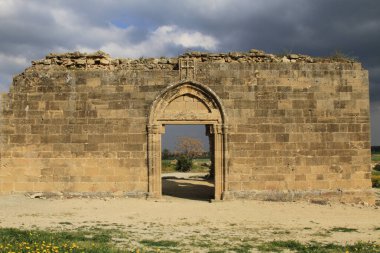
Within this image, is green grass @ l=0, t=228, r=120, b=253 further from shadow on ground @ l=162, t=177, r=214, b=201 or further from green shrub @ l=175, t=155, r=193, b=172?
green shrub @ l=175, t=155, r=193, b=172

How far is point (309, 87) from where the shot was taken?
12.3m

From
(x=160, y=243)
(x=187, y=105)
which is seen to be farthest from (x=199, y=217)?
(x=187, y=105)

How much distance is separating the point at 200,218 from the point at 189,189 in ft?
19.5

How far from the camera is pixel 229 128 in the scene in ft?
39.8

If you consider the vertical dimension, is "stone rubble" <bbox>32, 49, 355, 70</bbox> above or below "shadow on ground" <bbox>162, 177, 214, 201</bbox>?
above

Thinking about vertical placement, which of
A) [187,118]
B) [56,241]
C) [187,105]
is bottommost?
[56,241]

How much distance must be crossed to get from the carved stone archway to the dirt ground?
0.75 meters

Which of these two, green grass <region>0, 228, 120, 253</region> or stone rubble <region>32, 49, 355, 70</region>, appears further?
stone rubble <region>32, 49, 355, 70</region>

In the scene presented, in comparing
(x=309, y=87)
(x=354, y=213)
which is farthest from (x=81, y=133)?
(x=354, y=213)

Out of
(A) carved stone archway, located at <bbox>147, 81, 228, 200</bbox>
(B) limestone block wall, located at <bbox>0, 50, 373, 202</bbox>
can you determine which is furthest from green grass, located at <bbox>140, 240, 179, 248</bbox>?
(B) limestone block wall, located at <bbox>0, 50, 373, 202</bbox>

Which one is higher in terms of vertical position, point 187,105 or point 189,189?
point 187,105

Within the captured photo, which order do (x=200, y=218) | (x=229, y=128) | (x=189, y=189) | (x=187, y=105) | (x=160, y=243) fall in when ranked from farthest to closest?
1. (x=189, y=189)
2. (x=187, y=105)
3. (x=229, y=128)
4. (x=200, y=218)
5. (x=160, y=243)

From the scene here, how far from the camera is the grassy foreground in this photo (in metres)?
6.27

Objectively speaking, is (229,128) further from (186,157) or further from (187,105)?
(186,157)
